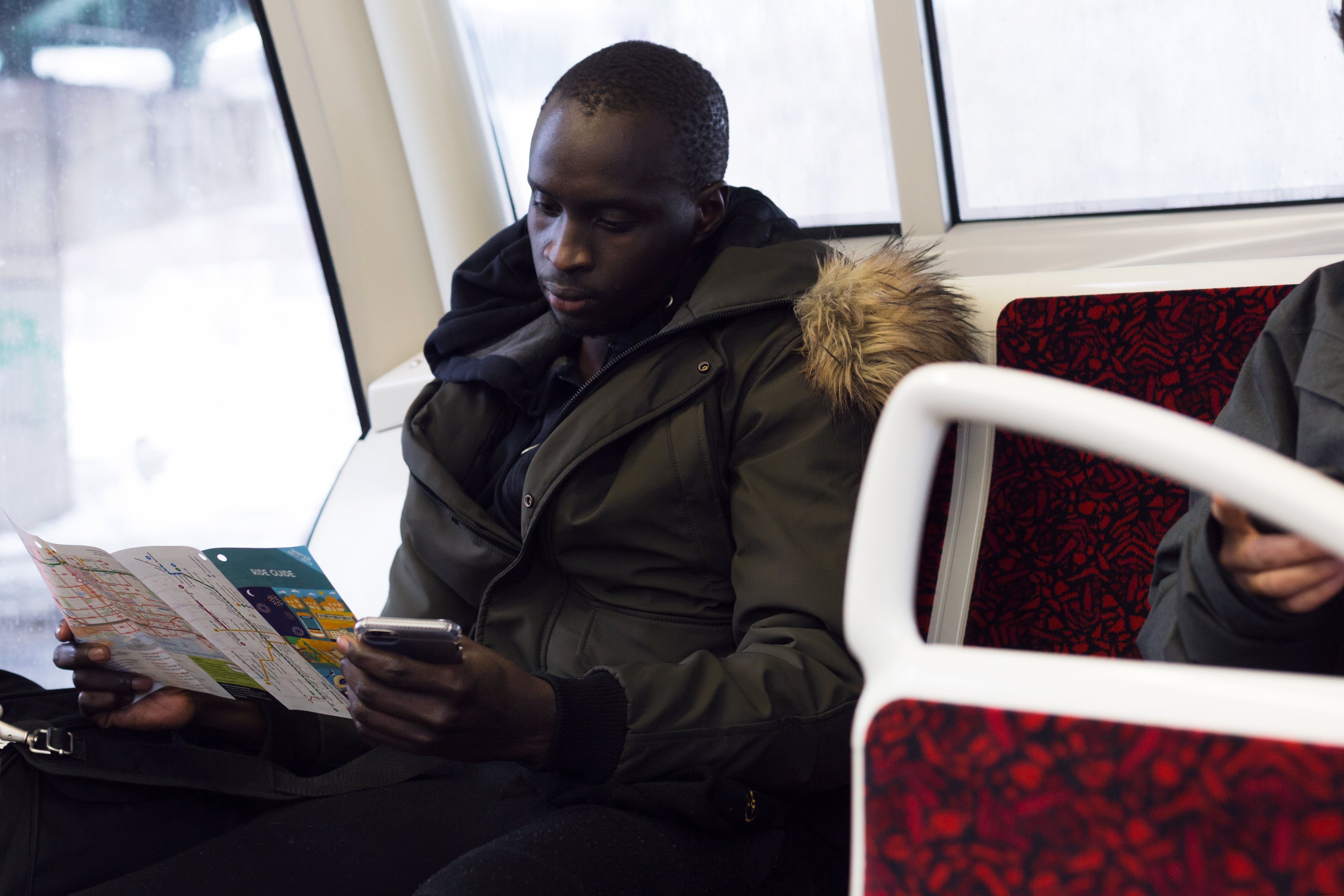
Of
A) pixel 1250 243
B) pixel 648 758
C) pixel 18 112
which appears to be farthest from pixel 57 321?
pixel 1250 243

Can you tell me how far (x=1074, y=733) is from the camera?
52 centimetres

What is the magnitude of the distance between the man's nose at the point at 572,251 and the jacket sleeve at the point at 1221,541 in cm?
69

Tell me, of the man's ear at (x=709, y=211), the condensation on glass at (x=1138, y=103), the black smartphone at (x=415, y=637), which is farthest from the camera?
the condensation on glass at (x=1138, y=103)

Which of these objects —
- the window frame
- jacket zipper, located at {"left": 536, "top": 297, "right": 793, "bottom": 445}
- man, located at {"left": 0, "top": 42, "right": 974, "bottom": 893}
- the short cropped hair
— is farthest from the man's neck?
the window frame

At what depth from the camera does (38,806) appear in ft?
3.81

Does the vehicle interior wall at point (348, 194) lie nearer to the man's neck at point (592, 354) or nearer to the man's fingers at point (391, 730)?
the man's neck at point (592, 354)

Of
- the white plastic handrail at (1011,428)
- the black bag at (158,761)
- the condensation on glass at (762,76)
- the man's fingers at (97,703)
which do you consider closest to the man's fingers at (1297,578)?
the white plastic handrail at (1011,428)

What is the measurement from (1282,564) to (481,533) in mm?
894

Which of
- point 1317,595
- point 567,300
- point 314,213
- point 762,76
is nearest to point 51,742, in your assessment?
point 567,300

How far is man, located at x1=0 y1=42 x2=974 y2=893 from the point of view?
979 millimetres

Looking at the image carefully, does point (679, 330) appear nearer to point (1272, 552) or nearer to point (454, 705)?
point (454, 705)

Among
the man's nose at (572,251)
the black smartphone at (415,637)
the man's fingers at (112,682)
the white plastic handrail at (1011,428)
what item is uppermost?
the man's nose at (572,251)

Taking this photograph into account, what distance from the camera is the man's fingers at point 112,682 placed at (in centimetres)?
124

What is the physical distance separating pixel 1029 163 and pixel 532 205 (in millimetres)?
1334
